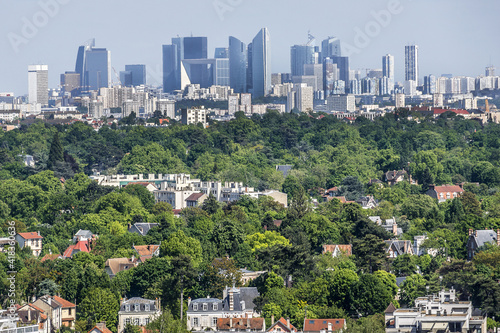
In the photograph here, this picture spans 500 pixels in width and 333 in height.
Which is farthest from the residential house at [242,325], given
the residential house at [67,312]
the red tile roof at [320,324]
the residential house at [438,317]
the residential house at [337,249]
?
the residential house at [337,249]

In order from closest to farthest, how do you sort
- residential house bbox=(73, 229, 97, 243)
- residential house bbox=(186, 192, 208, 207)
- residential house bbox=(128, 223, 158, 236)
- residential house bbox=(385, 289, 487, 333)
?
residential house bbox=(385, 289, 487, 333) < residential house bbox=(73, 229, 97, 243) < residential house bbox=(128, 223, 158, 236) < residential house bbox=(186, 192, 208, 207)

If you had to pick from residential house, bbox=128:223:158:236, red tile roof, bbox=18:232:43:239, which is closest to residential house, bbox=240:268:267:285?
residential house, bbox=128:223:158:236

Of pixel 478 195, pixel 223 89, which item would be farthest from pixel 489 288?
pixel 223 89

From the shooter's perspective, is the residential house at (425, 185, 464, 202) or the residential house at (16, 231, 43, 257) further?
the residential house at (425, 185, 464, 202)

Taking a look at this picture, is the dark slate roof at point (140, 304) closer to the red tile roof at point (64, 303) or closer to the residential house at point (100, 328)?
the red tile roof at point (64, 303)

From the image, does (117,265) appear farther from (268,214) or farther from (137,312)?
(268,214)

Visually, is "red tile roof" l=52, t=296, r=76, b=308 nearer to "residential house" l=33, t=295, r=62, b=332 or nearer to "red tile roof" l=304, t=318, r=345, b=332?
"residential house" l=33, t=295, r=62, b=332
